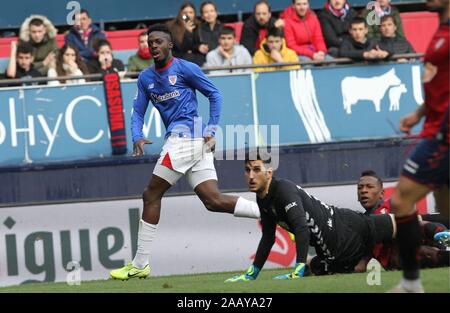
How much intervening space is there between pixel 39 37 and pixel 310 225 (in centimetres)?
659

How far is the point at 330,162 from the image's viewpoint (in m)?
14.4

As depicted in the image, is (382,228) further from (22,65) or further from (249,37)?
(22,65)

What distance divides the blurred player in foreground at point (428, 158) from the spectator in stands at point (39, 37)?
8.70 m

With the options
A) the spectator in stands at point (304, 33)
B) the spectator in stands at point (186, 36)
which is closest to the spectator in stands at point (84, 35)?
the spectator in stands at point (186, 36)

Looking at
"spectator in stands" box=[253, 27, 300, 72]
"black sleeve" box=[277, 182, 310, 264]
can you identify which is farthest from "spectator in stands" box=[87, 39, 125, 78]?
"black sleeve" box=[277, 182, 310, 264]

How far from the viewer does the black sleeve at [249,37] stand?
15.7 m

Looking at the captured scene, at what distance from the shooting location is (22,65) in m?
→ 15.3

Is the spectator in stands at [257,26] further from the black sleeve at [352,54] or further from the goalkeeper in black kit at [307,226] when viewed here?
the goalkeeper in black kit at [307,226]

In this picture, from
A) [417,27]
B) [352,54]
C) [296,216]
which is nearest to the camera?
[296,216]

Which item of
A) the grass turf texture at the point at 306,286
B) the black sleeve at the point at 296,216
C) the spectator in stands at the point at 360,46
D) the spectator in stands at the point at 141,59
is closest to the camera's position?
the grass turf texture at the point at 306,286

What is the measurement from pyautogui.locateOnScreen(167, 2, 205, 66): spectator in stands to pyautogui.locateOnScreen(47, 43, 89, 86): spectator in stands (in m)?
1.24

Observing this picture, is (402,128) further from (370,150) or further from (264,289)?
(370,150)

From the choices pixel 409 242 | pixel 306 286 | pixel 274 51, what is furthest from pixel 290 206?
pixel 274 51
